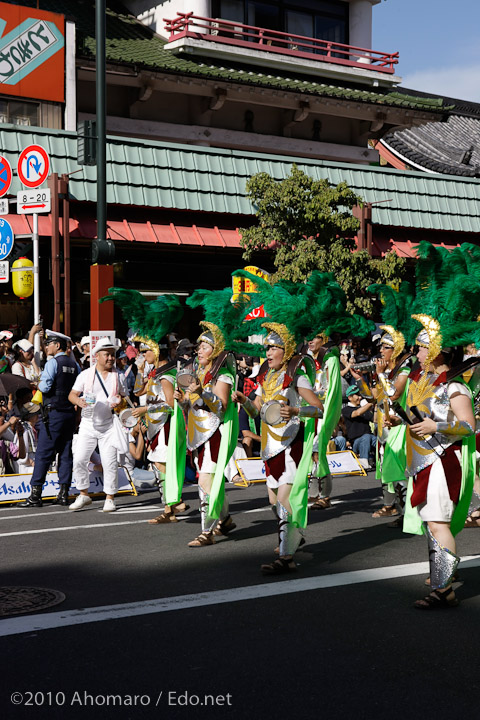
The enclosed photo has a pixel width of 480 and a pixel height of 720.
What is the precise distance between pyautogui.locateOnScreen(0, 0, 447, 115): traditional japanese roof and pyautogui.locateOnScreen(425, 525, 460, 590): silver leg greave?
1858 centimetres

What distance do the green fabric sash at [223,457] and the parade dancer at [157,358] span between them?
119cm

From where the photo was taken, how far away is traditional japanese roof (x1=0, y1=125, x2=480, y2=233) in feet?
62.1

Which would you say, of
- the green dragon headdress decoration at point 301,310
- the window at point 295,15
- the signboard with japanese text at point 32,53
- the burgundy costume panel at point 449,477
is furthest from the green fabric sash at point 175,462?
the window at point 295,15

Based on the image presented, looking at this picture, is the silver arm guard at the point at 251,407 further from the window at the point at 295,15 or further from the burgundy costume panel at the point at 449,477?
the window at the point at 295,15

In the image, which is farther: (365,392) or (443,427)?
(365,392)

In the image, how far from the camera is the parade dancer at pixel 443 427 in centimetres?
639

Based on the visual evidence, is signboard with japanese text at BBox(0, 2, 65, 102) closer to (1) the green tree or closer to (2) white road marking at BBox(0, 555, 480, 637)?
(1) the green tree

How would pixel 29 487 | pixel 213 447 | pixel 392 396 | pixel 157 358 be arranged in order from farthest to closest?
pixel 29 487
pixel 157 358
pixel 213 447
pixel 392 396

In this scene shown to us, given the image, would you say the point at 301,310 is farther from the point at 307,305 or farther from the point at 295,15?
the point at 295,15

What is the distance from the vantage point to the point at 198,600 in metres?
6.54

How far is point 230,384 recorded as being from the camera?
29.6 feet

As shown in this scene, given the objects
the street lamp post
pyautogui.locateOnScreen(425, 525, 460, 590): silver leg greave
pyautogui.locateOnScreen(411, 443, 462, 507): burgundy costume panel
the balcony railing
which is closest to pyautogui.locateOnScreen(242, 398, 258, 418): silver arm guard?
pyautogui.locateOnScreen(411, 443, 462, 507): burgundy costume panel

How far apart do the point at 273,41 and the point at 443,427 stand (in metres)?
24.0

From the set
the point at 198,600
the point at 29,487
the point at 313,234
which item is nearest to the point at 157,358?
the point at 29,487
